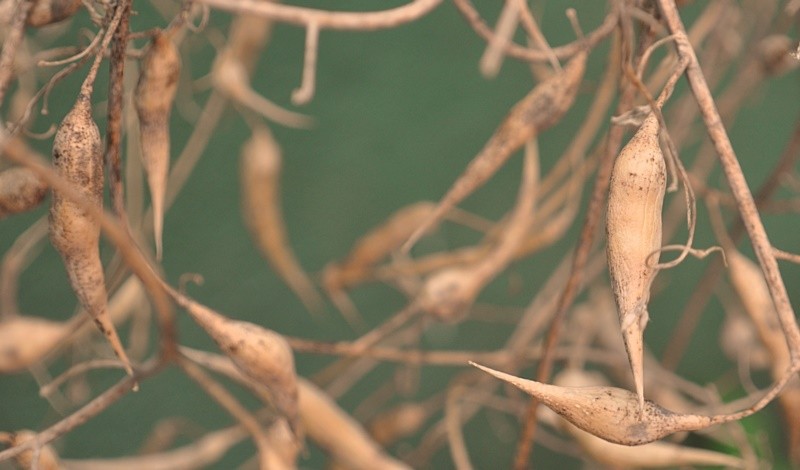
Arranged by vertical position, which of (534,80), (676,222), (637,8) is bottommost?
(676,222)

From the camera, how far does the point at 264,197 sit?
2.55 ft

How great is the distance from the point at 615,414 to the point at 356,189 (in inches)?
22.1

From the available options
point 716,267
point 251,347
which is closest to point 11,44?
point 251,347

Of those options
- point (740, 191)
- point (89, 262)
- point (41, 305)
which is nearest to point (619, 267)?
point (740, 191)

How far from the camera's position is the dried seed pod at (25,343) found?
1.86 ft

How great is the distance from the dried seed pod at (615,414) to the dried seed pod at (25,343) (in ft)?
1.04

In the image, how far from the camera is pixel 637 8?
0.42 meters

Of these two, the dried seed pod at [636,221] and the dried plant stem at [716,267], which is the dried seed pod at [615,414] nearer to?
the dried seed pod at [636,221]

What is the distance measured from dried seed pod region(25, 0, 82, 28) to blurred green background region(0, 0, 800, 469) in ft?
1.45

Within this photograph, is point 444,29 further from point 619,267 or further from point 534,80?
point 619,267

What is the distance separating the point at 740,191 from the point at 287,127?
1.87ft

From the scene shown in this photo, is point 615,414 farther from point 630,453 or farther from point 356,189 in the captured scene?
point 356,189

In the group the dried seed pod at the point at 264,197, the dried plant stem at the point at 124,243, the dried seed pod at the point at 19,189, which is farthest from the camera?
the dried seed pod at the point at 264,197

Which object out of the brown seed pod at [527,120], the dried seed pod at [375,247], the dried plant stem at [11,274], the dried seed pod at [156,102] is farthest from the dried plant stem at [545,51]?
the dried plant stem at [11,274]
